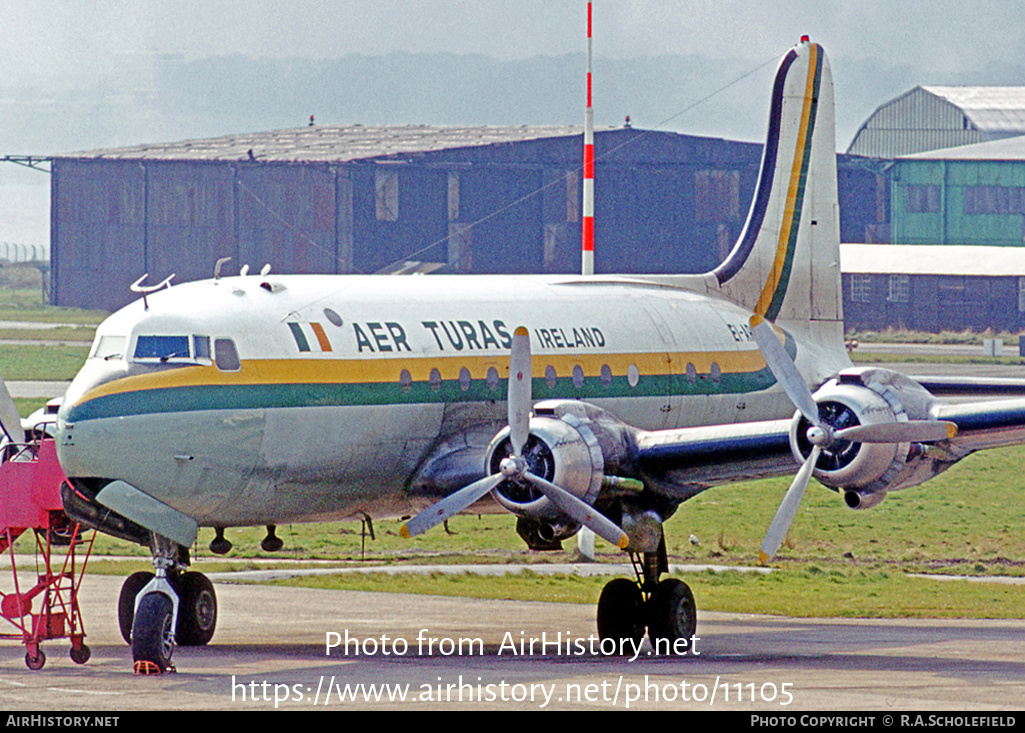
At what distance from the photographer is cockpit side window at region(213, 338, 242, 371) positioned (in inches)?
789

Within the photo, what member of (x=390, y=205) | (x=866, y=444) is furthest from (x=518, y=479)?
(x=390, y=205)

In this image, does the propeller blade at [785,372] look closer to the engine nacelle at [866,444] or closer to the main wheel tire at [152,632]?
the engine nacelle at [866,444]

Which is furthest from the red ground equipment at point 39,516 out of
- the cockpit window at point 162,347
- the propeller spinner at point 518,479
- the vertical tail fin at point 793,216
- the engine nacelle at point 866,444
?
the vertical tail fin at point 793,216

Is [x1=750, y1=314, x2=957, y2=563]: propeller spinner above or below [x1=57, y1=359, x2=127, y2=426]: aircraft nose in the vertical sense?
below

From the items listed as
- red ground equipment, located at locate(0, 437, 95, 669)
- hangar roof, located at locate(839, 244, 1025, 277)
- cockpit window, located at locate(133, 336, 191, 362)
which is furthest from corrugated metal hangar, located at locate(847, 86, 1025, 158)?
cockpit window, located at locate(133, 336, 191, 362)

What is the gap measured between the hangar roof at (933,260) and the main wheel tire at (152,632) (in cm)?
8177

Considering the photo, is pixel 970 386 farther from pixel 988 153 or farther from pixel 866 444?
pixel 988 153

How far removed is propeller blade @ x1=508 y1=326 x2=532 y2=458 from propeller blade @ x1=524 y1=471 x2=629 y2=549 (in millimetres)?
465

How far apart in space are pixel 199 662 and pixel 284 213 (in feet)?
261

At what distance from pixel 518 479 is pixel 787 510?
12.1ft

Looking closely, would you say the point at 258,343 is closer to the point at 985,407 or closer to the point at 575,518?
the point at 575,518

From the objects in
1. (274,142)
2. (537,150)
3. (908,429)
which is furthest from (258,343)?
(274,142)

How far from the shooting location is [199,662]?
67.2ft

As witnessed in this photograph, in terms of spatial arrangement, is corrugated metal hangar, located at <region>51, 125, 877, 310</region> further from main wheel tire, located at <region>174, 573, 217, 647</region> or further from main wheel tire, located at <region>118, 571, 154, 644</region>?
main wheel tire, located at <region>174, 573, 217, 647</region>
